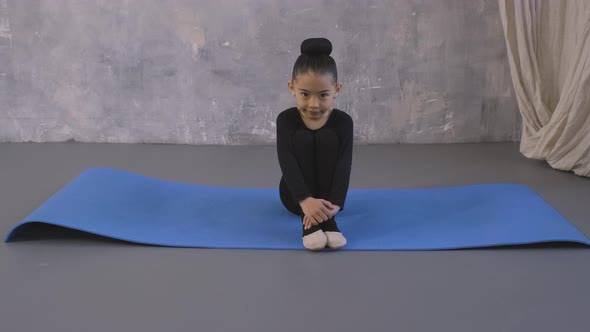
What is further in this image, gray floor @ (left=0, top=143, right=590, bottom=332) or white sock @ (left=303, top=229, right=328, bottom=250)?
white sock @ (left=303, top=229, right=328, bottom=250)

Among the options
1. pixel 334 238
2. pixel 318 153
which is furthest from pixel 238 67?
pixel 334 238

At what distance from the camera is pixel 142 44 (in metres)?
4.02

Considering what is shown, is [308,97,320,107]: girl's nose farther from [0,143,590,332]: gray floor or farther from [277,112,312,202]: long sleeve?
[0,143,590,332]: gray floor

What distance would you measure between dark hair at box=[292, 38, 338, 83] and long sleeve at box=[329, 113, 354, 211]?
0.20m

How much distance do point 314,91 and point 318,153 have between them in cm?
25

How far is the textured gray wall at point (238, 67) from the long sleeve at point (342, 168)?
1397 mm

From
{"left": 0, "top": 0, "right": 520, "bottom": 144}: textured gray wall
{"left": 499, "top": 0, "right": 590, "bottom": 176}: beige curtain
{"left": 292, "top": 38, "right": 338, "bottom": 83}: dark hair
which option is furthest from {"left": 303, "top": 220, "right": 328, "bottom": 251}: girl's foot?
{"left": 0, "top": 0, "right": 520, "bottom": 144}: textured gray wall

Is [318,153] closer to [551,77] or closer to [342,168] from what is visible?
[342,168]

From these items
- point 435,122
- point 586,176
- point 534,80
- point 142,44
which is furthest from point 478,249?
point 142,44

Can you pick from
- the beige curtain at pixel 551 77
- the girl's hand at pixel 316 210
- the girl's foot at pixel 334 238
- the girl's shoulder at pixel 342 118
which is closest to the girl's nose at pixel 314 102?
the girl's shoulder at pixel 342 118

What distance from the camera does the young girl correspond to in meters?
2.49

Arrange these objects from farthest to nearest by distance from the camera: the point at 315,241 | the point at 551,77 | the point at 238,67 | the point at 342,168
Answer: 1. the point at 238,67
2. the point at 551,77
3. the point at 342,168
4. the point at 315,241

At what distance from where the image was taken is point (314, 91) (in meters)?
2.50

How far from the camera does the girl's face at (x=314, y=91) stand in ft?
8.13
